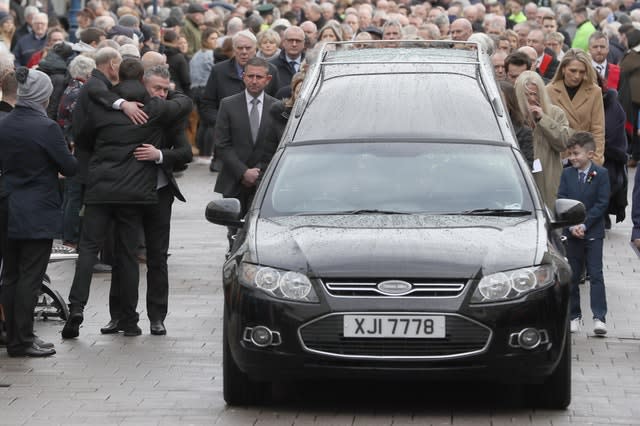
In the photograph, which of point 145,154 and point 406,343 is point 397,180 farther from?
point 145,154

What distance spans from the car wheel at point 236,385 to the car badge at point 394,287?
3.16ft

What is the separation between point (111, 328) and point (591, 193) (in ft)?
11.6

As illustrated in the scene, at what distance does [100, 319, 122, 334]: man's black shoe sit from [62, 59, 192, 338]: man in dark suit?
60 millimetres

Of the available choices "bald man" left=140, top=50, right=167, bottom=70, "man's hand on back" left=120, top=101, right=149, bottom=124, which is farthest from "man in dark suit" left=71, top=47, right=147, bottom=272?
"bald man" left=140, top=50, right=167, bottom=70

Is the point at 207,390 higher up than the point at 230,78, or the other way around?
the point at 207,390

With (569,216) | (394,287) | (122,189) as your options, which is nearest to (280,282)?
(394,287)

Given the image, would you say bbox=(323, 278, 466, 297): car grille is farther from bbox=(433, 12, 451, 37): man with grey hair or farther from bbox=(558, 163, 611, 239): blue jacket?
bbox=(433, 12, 451, 37): man with grey hair

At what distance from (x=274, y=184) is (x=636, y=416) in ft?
7.98

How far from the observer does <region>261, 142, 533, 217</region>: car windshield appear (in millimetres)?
9664

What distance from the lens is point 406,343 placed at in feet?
28.7

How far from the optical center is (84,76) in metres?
14.9

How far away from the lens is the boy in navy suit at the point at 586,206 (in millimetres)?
12208

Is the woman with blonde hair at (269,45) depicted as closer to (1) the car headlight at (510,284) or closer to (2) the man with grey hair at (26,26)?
(2) the man with grey hair at (26,26)

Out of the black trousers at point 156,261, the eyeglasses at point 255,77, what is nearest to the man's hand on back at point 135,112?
the black trousers at point 156,261
